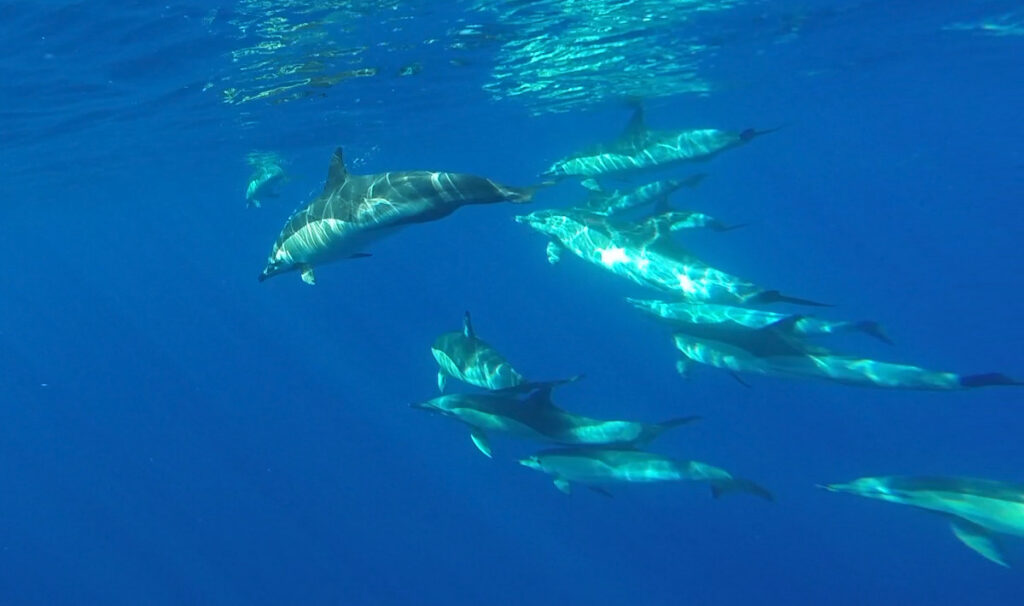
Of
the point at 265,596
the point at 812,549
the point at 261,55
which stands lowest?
the point at 265,596

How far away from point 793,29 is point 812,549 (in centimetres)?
1442

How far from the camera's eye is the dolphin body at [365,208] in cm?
622

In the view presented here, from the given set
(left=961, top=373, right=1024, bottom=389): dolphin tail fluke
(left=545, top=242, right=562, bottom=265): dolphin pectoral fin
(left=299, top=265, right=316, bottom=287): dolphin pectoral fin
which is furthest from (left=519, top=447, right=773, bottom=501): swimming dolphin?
(left=545, top=242, right=562, bottom=265): dolphin pectoral fin

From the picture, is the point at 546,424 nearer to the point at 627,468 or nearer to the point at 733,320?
the point at 627,468

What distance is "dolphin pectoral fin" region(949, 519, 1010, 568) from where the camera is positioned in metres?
9.24

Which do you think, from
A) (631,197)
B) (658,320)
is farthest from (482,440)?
(631,197)

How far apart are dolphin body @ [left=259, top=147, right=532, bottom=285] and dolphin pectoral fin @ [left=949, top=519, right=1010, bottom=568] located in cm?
768

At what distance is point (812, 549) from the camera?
18.9 metres

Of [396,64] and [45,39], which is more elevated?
[45,39]

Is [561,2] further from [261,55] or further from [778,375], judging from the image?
[778,375]

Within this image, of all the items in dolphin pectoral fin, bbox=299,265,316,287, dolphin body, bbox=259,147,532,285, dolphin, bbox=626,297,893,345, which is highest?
dolphin body, bbox=259,147,532,285

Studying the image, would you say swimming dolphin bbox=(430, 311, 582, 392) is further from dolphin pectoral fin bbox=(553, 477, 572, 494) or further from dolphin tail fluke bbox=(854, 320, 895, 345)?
dolphin tail fluke bbox=(854, 320, 895, 345)

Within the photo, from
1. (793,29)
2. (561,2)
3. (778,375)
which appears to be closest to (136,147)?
(561,2)

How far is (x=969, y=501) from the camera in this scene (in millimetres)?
9109
